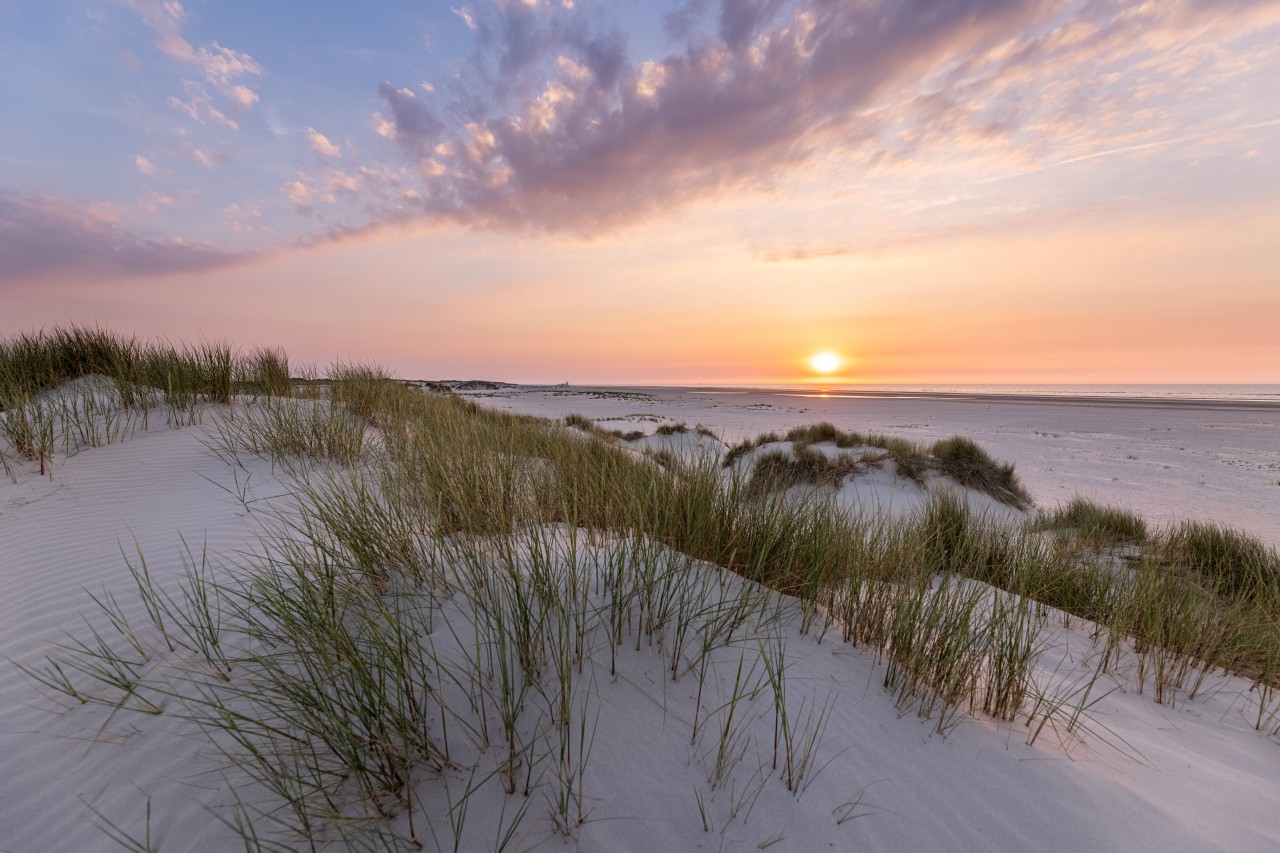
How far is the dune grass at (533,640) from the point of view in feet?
5.31

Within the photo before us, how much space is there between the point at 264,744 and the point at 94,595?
2279 millimetres

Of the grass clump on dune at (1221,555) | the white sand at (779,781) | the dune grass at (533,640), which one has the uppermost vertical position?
the dune grass at (533,640)

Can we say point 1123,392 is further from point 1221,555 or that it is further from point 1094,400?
point 1221,555

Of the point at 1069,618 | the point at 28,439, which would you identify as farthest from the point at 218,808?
the point at 28,439

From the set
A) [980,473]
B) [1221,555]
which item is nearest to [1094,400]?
[980,473]

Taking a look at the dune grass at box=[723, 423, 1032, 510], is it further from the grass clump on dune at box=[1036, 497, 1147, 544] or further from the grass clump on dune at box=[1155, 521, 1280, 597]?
the grass clump on dune at box=[1155, 521, 1280, 597]

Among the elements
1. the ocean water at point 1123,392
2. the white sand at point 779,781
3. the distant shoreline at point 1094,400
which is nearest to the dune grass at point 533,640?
the white sand at point 779,781

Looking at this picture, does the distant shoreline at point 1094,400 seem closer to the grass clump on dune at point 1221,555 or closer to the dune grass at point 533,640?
the grass clump on dune at point 1221,555

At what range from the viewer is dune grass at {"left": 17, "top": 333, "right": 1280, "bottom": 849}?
63.7 inches

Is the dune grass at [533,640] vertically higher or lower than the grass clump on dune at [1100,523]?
higher

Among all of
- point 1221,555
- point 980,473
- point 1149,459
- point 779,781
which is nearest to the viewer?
point 779,781

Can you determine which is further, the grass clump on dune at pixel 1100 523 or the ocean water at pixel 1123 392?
the ocean water at pixel 1123 392

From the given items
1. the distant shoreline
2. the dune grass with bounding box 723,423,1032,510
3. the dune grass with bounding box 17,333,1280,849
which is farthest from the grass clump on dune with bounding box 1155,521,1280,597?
the distant shoreline

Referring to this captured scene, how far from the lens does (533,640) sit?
79.1 inches
